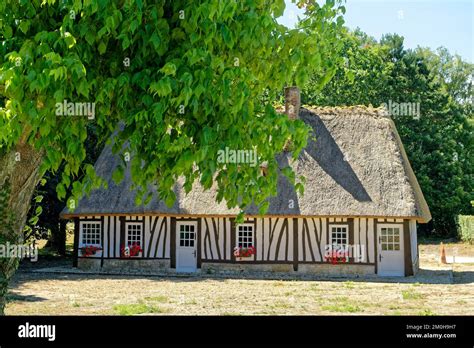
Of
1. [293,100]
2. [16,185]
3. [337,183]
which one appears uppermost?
[293,100]

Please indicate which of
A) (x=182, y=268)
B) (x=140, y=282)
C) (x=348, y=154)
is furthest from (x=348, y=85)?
(x=140, y=282)

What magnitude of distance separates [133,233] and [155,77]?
17807 mm

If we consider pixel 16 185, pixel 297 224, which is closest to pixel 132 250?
pixel 297 224

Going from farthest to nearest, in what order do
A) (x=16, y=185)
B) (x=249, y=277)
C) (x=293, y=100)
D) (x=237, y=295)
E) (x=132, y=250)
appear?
(x=293, y=100) < (x=132, y=250) < (x=249, y=277) < (x=237, y=295) < (x=16, y=185)

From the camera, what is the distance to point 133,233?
22.8 m

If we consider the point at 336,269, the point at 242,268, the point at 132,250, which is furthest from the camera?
the point at 132,250

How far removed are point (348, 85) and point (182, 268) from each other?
882 inches

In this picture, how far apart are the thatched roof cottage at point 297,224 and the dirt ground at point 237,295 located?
5.02 ft

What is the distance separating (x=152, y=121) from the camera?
5492mm

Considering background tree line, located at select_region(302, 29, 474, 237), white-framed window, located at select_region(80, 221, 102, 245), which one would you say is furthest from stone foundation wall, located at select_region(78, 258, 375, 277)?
background tree line, located at select_region(302, 29, 474, 237)

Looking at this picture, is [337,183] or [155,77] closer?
[155,77]

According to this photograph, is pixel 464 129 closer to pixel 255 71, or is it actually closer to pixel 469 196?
pixel 469 196

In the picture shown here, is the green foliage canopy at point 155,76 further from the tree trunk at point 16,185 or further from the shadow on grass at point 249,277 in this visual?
the shadow on grass at point 249,277

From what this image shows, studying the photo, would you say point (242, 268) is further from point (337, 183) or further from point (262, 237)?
point (337, 183)
